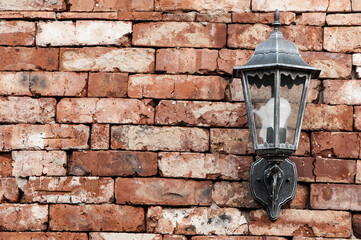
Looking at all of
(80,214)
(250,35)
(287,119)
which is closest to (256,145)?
(287,119)

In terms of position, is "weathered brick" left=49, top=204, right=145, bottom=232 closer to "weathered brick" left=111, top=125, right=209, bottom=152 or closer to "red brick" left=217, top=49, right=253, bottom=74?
"weathered brick" left=111, top=125, right=209, bottom=152

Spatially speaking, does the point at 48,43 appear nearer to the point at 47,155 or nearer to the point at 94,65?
the point at 94,65

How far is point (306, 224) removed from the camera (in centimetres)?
392

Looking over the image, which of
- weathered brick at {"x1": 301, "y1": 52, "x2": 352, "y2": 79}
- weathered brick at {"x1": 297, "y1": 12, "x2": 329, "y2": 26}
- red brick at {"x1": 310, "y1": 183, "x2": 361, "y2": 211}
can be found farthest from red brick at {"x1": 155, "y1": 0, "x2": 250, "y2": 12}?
red brick at {"x1": 310, "y1": 183, "x2": 361, "y2": 211}

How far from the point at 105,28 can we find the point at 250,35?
3.61ft

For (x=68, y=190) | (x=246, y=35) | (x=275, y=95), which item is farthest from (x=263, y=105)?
(x=68, y=190)

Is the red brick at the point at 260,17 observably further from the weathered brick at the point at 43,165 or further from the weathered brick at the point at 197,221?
the weathered brick at the point at 43,165

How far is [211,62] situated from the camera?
13.6 ft

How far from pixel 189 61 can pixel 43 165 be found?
133 centimetres

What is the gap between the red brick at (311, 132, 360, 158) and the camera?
13.1ft

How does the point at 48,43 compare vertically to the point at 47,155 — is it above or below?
above

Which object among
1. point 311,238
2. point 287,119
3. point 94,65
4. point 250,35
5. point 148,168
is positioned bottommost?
point 311,238

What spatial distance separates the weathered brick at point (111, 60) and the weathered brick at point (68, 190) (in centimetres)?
84

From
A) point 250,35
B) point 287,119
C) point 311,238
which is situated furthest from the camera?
point 250,35
